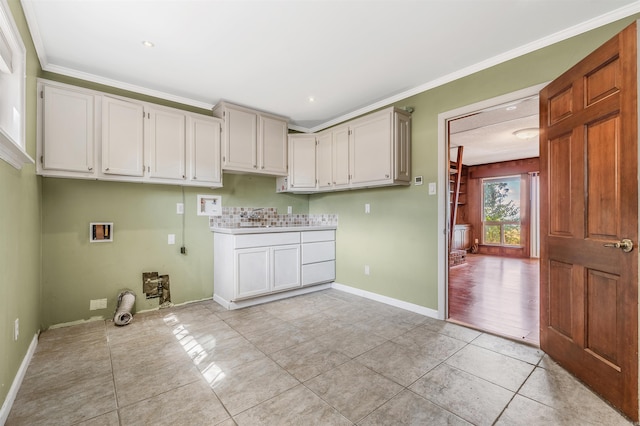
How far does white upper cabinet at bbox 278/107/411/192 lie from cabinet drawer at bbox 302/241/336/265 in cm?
80

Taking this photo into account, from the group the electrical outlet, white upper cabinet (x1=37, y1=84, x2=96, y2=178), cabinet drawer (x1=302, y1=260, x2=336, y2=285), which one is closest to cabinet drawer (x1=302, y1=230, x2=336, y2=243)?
cabinet drawer (x1=302, y1=260, x2=336, y2=285)

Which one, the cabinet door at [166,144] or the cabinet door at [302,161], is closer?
the cabinet door at [166,144]

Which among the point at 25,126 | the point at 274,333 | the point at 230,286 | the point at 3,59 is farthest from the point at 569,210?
the point at 25,126

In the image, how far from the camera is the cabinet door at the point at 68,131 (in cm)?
249

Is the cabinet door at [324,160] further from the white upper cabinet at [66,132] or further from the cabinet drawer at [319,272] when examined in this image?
the white upper cabinet at [66,132]

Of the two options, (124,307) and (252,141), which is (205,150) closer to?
(252,141)

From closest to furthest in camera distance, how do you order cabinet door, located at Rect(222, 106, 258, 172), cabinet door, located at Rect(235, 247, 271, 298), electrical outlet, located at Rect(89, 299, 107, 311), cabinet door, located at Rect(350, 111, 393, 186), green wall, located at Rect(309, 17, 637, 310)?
green wall, located at Rect(309, 17, 637, 310)
electrical outlet, located at Rect(89, 299, 107, 311)
cabinet door, located at Rect(350, 111, 393, 186)
cabinet door, located at Rect(235, 247, 271, 298)
cabinet door, located at Rect(222, 106, 258, 172)

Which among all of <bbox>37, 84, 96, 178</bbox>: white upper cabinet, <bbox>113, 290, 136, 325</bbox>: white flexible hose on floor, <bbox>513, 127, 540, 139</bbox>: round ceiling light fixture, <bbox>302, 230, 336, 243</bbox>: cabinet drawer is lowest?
<bbox>113, 290, 136, 325</bbox>: white flexible hose on floor

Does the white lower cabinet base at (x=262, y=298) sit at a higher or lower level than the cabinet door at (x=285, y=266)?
lower

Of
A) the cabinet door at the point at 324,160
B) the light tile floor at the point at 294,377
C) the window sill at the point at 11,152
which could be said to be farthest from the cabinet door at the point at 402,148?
the window sill at the point at 11,152

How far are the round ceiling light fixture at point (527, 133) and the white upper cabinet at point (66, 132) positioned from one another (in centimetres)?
603

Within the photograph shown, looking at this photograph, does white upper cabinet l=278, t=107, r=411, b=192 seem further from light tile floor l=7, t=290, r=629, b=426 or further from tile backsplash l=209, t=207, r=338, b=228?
light tile floor l=7, t=290, r=629, b=426

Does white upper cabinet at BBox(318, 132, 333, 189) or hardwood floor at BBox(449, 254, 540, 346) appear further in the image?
white upper cabinet at BBox(318, 132, 333, 189)

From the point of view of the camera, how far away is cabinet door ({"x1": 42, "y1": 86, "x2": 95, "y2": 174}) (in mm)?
2492
